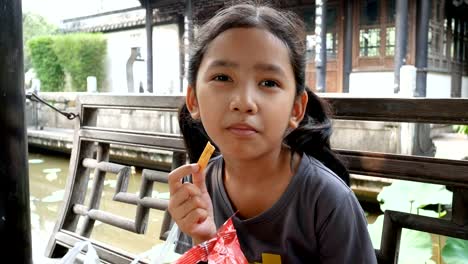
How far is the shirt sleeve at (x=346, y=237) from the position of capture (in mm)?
926

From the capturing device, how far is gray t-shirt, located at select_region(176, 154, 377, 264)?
936mm

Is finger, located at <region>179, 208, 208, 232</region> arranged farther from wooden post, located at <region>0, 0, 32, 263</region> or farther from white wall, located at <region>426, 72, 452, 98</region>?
white wall, located at <region>426, 72, 452, 98</region>

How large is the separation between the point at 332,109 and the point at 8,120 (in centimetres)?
95

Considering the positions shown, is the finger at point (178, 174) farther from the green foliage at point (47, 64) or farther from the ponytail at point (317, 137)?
the green foliage at point (47, 64)

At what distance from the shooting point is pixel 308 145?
44.7 inches

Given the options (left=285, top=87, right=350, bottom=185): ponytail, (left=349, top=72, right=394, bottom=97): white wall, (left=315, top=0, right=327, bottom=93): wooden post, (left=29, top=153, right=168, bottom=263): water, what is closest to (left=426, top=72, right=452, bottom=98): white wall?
(left=349, top=72, right=394, bottom=97): white wall

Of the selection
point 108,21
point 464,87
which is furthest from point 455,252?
point 108,21

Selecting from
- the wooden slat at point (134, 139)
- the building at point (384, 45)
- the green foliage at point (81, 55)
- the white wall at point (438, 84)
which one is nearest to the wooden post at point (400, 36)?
the building at point (384, 45)

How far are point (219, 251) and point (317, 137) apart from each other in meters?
0.41

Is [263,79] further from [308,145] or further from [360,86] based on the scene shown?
[360,86]

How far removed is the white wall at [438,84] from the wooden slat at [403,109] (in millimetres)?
7785

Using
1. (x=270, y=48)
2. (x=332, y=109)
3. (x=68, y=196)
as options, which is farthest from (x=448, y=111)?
(x=68, y=196)

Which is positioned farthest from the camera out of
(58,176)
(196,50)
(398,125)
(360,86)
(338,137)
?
(360,86)

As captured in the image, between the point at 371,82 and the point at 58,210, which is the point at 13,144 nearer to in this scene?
the point at 58,210
